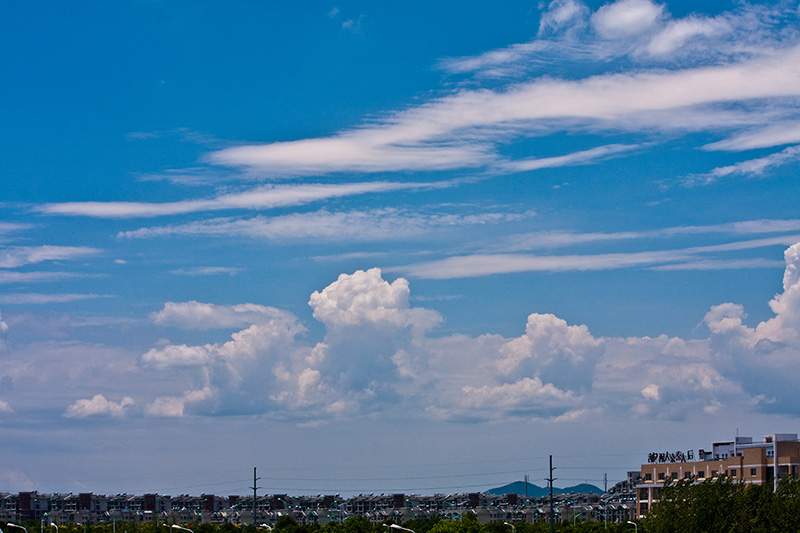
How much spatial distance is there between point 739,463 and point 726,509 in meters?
Result: 91.5

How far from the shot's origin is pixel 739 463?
571 feet

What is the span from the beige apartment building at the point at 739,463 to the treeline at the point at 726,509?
66755 mm

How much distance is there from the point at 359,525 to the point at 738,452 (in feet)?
243

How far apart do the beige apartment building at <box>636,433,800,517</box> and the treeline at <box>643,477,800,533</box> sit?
66.8 metres

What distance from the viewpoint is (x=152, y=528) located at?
174375 millimetres

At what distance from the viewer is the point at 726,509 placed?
88.7 m

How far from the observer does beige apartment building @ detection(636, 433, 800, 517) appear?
16788cm

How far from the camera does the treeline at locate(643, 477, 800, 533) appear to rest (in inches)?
3307

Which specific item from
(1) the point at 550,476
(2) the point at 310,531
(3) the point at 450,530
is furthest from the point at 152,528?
(1) the point at 550,476

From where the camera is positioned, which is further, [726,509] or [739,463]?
[739,463]

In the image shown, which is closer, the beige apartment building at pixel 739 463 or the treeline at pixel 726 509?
the treeline at pixel 726 509

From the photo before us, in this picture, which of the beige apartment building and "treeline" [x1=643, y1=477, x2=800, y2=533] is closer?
"treeline" [x1=643, y1=477, x2=800, y2=533]

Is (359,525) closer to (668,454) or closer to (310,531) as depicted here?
(310,531)

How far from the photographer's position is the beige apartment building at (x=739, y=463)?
168m
